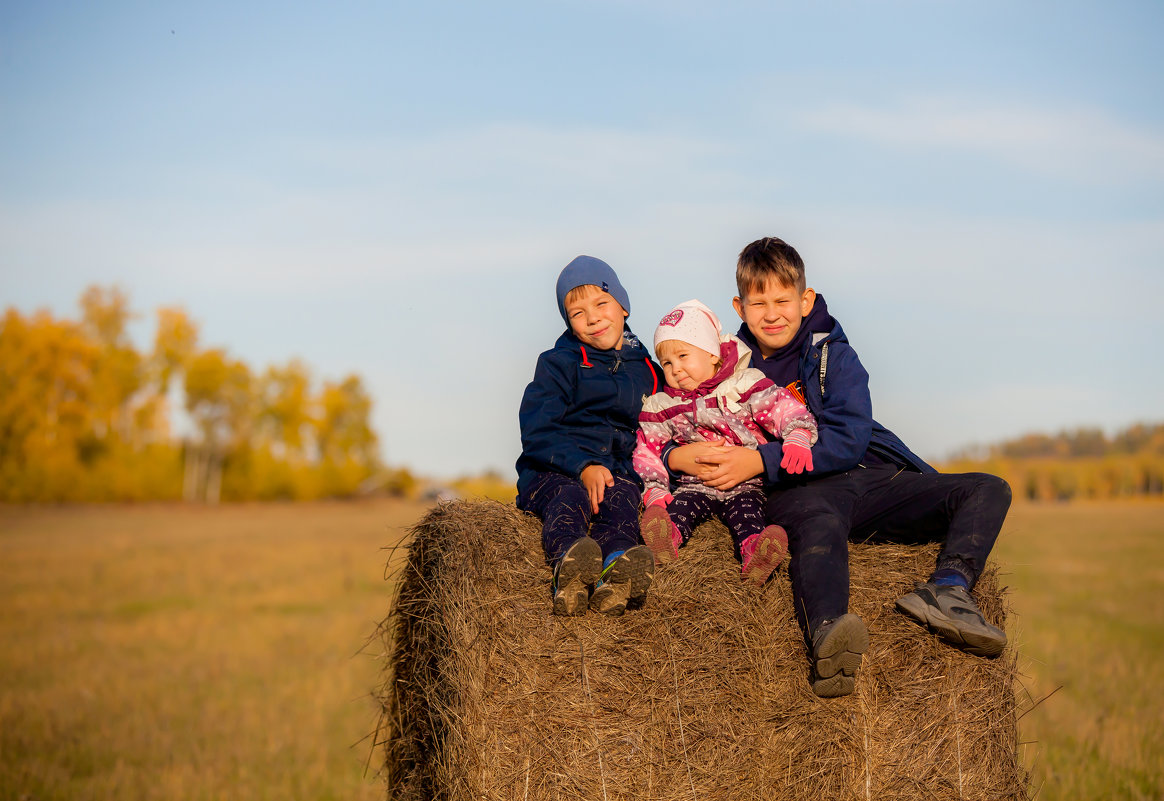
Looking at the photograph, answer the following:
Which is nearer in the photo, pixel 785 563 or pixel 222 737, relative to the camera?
pixel 785 563

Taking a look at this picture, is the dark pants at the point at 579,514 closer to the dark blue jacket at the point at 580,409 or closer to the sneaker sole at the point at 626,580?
the dark blue jacket at the point at 580,409

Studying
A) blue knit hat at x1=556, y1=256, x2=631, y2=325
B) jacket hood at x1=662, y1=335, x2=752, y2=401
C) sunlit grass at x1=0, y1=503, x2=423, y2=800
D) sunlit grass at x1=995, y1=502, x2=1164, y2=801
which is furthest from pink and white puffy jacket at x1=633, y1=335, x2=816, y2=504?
sunlit grass at x1=0, y1=503, x2=423, y2=800

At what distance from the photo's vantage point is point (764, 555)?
4262 mm

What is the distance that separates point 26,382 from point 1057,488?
65.0 metres

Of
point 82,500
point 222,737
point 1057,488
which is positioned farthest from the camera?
point 1057,488

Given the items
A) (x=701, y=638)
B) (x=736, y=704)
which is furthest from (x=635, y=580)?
(x=736, y=704)

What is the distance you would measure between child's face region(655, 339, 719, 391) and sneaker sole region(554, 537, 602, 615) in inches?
45.6

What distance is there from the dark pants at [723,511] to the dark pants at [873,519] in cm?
8

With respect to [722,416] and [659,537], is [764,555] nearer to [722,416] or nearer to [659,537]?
[659,537]

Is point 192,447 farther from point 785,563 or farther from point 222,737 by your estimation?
point 785,563

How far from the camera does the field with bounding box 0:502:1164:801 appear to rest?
6.47 meters

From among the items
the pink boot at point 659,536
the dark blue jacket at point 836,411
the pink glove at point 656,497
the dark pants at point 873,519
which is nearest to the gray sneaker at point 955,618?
the dark pants at point 873,519

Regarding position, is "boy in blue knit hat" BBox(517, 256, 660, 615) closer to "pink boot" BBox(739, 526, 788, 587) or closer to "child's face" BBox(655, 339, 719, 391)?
"child's face" BBox(655, 339, 719, 391)

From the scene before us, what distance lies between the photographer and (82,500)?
5434 centimetres
